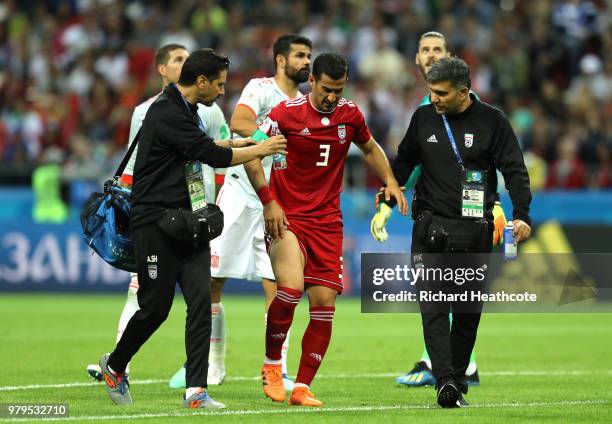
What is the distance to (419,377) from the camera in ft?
37.4

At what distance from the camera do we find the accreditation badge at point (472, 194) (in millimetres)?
9781

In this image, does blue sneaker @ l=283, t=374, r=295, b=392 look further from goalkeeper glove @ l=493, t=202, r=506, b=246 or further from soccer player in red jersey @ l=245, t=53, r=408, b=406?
goalkeeper glove @ l=493, t=202, r=506, b=246

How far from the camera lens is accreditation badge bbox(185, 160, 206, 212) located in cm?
945

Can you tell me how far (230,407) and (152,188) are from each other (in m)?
1.70

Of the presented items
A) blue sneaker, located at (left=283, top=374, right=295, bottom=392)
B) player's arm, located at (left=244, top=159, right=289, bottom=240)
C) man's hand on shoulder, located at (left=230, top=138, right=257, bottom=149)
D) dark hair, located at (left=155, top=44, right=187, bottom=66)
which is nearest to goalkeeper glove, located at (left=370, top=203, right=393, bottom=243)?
player's arm, located at (left=244, top=159, right=289, bottom=240)

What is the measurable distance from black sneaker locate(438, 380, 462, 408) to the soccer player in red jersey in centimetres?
94

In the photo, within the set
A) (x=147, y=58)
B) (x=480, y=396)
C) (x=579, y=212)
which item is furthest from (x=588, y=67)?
(x=480, y=396)

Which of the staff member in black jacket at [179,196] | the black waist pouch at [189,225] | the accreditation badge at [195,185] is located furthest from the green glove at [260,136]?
the black waist pouch at [189,225]

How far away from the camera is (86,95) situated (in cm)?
2530

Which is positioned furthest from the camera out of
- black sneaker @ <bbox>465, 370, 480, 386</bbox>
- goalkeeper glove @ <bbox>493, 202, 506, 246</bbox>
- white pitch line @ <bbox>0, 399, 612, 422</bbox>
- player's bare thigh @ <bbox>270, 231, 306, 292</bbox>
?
black sneaker @ <bbox>465, 370, 480, 386</bbox>

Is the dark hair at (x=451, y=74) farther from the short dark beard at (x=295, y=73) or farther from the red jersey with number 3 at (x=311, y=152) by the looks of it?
the short dark beard at (x=295, y=73)

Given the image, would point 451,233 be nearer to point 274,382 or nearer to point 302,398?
point 302,398

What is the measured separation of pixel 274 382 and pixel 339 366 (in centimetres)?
287

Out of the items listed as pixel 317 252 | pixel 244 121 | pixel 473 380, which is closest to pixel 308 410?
pixel 317 252
